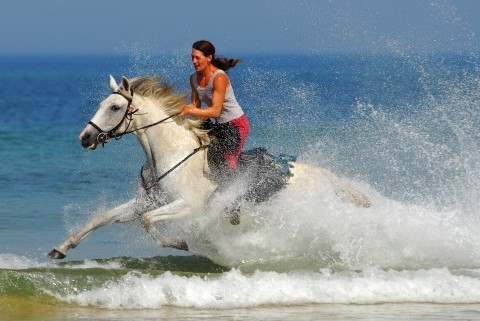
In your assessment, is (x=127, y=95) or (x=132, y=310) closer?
(x=132, y=310)

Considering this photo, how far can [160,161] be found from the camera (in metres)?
10.5

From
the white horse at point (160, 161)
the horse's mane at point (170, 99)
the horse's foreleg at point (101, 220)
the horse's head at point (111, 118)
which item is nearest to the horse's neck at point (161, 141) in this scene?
the white horse at point (160, 161)

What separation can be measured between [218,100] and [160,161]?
2.78ft

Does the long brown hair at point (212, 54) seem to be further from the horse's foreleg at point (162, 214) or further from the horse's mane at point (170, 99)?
the horse's foreleg at point (162, 214)

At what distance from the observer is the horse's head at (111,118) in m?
10.1

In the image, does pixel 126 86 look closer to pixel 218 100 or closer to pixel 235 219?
pixel 218 100

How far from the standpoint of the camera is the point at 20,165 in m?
22.9

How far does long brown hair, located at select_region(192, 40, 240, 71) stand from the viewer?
1032 centimetres

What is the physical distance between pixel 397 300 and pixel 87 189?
9.34 meters

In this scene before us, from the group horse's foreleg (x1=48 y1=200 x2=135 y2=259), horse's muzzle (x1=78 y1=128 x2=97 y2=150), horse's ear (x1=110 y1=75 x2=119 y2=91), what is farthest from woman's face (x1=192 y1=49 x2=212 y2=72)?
horse's foreleg (x1=48 y1=200 x2=135 y2=259)

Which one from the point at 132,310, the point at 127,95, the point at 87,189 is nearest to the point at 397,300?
the point at 132,310

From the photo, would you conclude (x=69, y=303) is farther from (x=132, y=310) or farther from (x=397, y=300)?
(x=397, y=300)

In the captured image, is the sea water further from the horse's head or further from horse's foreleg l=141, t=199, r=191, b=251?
the horse's head

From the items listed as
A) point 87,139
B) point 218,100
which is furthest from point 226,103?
point 87,139
